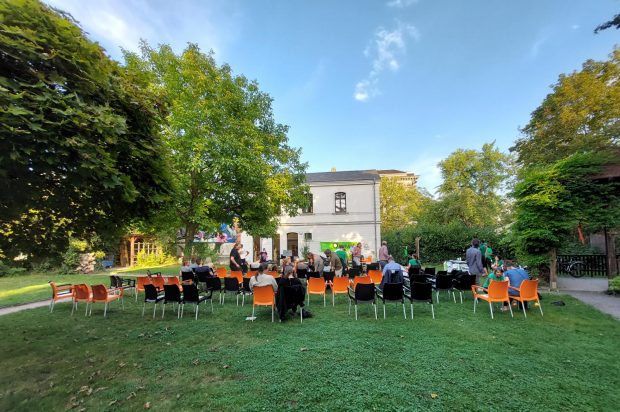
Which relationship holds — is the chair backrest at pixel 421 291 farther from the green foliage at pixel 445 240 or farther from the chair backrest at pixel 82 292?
the green foliage at pixel 445 240

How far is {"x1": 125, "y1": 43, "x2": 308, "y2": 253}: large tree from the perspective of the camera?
36.0 ft

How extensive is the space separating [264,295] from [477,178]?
33414 millimetres

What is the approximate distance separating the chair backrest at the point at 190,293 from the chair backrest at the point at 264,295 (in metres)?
1.55

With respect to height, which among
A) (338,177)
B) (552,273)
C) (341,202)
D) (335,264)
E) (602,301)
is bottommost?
(602,301)

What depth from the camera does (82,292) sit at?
307 inches

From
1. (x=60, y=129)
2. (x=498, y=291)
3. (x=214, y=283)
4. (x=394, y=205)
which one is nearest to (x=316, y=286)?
(x=214, y=283)

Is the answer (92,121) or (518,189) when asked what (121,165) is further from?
(518,189)

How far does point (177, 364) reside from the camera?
4410 millimetres

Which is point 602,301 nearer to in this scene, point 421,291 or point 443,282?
point 443,282

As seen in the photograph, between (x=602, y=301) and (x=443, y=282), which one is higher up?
(x=443, y=282)

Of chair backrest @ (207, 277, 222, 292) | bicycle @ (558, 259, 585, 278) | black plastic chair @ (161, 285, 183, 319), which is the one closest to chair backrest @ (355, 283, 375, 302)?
chair backrest @ (207, 277, 222, 292)

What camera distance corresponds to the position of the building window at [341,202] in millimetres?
25219

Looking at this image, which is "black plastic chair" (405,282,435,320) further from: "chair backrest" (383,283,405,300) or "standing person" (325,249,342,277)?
"standing person" (325,249,342,277)

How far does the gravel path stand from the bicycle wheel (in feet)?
14.8
